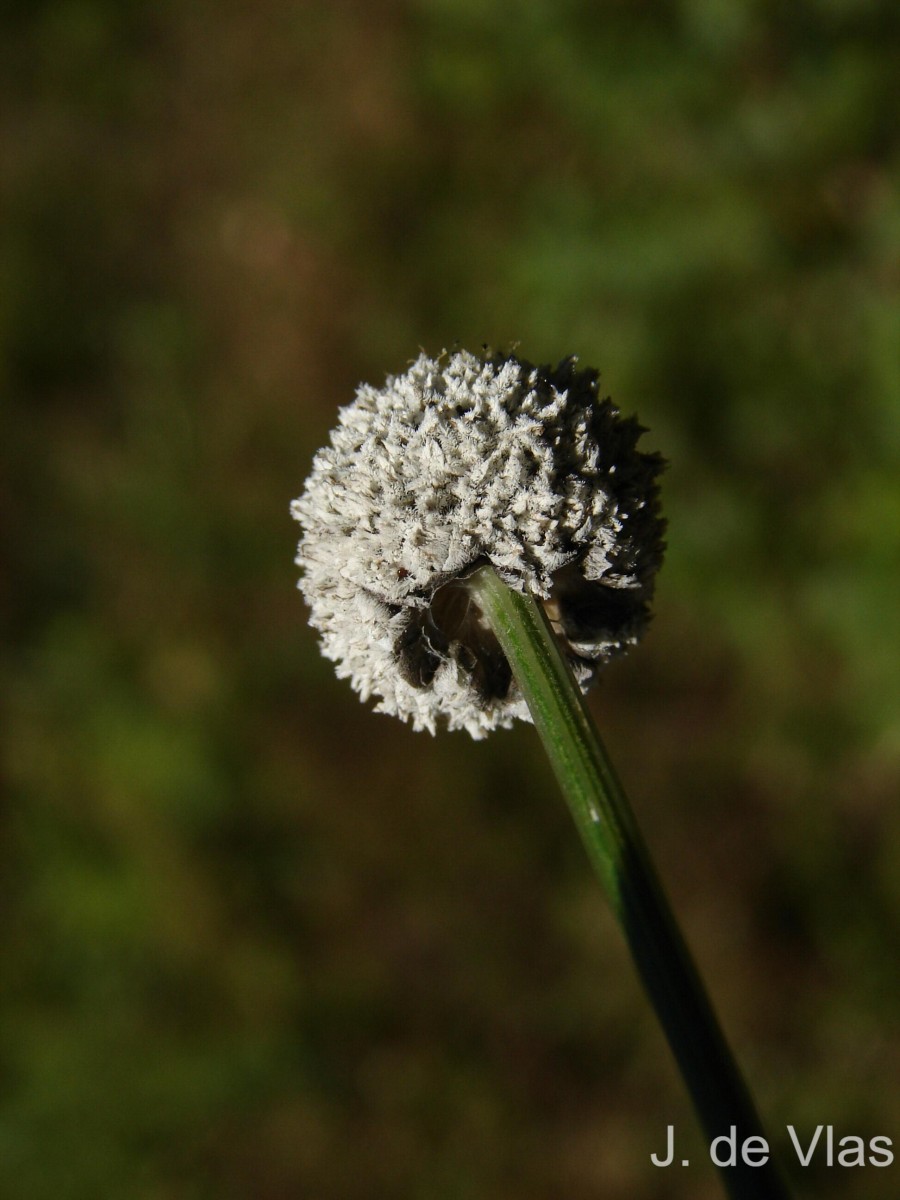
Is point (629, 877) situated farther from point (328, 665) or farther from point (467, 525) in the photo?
point (328, 665)

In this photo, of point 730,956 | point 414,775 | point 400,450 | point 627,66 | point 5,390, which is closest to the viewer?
point 400,450

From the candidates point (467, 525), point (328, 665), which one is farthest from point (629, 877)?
point (328, 665)

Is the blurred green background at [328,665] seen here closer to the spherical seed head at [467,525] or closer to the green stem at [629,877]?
the spherical seed head at [467,525]

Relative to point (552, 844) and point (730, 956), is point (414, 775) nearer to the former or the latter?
point (552, 844)

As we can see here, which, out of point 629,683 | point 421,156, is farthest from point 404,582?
point 421,156

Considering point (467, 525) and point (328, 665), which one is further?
point (328, 665)

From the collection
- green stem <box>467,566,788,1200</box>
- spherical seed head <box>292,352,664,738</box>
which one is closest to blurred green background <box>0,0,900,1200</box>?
spherical seed head <box>292,352,664,738</box>
